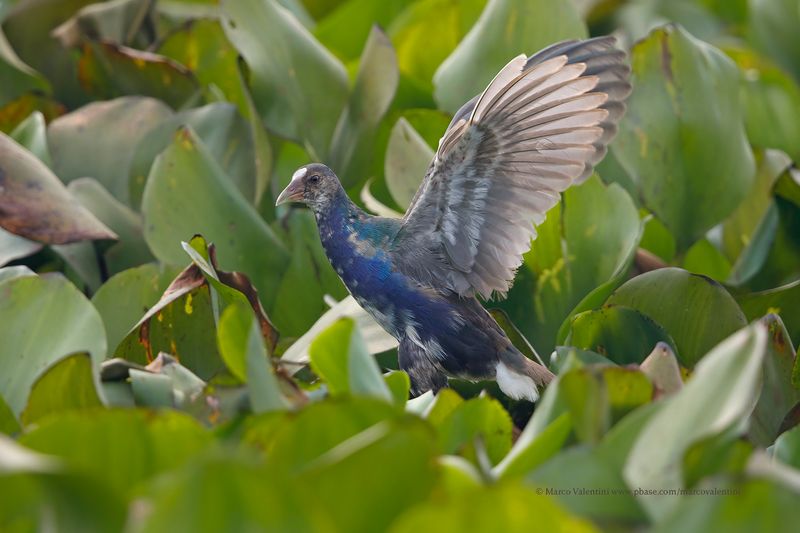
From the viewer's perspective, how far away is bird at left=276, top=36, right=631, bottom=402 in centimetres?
293

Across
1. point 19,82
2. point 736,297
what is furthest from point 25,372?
point 19,82

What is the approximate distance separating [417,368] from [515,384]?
0.26m

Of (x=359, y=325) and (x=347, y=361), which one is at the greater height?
(x=347, y=361)

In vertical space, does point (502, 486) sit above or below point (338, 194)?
above

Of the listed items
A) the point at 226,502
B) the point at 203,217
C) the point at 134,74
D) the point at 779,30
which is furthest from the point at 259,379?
the point at 779,30

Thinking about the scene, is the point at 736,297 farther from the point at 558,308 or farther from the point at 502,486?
the point at 502,486

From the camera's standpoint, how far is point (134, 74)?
4027mm

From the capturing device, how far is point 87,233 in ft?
10.0

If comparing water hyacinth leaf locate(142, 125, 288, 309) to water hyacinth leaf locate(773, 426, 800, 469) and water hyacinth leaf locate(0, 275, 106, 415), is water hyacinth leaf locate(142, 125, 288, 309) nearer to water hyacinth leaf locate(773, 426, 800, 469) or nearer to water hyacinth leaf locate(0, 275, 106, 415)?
water hyacinth leaf locate(0, 275, 106, 415)

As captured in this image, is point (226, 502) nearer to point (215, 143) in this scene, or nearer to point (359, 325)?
point (359, 325)

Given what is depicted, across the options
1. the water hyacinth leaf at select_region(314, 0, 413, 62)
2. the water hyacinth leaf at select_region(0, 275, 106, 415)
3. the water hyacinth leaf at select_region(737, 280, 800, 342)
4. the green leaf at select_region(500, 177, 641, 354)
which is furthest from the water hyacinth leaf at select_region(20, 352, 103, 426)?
the water hyacinth leaf at select_region(314, 0, 413, 62)

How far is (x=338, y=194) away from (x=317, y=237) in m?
0.14

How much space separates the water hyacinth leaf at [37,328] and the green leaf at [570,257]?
1.13 metres

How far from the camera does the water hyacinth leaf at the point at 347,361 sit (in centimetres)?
210
